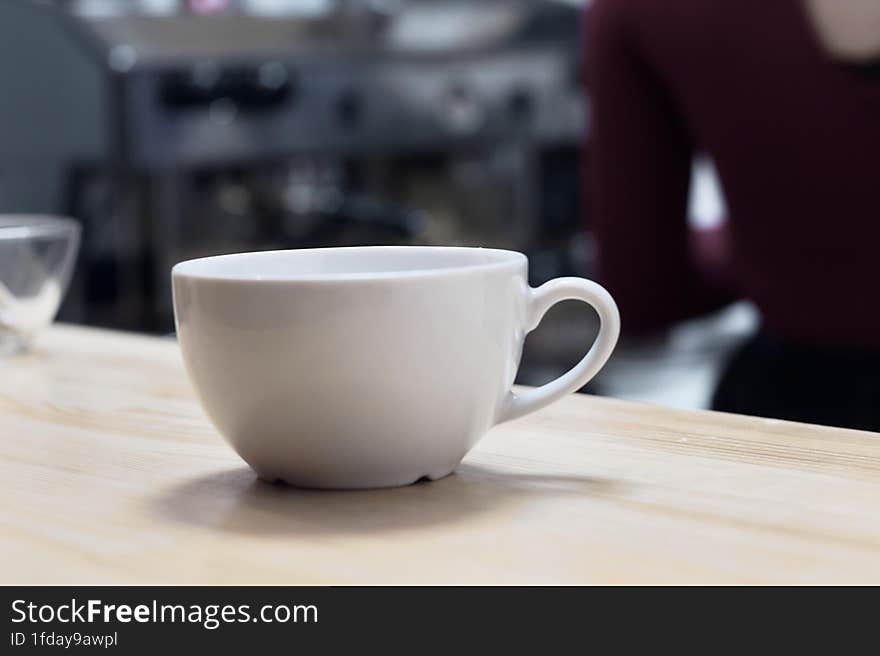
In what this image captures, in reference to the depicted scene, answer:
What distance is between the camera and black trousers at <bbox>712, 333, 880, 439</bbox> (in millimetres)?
1005

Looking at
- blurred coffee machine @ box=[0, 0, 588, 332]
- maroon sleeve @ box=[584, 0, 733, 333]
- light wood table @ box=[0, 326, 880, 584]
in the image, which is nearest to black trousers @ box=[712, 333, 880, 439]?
maroon sleeve @ box=[584, 0, 733, 333]

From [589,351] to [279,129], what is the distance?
7.34 feet

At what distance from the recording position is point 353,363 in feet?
1.45

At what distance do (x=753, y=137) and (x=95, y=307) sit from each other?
1.58 metres

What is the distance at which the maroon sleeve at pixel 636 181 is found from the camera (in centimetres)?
126

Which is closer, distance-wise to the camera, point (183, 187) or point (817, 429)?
point (817, 429)

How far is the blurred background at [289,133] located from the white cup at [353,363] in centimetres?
133

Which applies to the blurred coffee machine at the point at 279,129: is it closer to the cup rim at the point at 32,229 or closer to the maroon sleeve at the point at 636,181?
the maroon sleeve at the point at 636,181

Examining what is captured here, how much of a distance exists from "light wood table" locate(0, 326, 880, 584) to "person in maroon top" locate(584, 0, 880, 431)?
0.50 meters

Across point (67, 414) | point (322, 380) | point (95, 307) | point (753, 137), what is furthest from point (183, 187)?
point (322, 380)

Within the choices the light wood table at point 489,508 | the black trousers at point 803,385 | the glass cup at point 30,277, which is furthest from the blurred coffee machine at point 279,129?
the light wood table at point 489,508

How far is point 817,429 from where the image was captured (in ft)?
1.78

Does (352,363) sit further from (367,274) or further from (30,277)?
(30,277)
